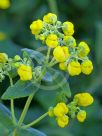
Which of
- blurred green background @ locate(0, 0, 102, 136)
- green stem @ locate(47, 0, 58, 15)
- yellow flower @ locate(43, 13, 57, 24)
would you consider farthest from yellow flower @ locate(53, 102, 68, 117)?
green stem @ locate(47, 0, 58, 15)

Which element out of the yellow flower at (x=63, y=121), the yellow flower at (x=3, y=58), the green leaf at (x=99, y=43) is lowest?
the green leaf at (x=99, y=43)

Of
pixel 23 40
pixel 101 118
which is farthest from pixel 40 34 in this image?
pixel 23 40

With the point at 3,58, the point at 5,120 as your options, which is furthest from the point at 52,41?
the point at 5,120

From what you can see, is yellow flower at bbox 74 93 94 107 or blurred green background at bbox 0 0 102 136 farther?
blurred green background at bbox 0 0 102 136

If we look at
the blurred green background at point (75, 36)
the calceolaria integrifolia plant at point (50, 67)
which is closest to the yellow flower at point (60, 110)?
the calceolaria integrifolia plant at point (50, 67)

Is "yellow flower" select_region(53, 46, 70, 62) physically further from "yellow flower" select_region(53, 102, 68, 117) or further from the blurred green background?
the blurred green background

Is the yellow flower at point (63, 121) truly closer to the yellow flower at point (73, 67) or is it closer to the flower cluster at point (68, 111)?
the flower cluster at point (68, 111)

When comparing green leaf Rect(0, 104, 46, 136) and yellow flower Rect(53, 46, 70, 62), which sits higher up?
yellow flower Rect(53, 46, 70, 62)

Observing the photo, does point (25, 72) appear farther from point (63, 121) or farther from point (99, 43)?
point (99, 43)

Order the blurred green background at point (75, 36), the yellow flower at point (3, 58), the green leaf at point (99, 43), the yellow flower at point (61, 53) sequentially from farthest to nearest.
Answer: the green leaf at point (99, 43) < the blurred green background at point (75, 36) < the yellow flower at point (3, 58) < the yellow flower at point (61, 53)
